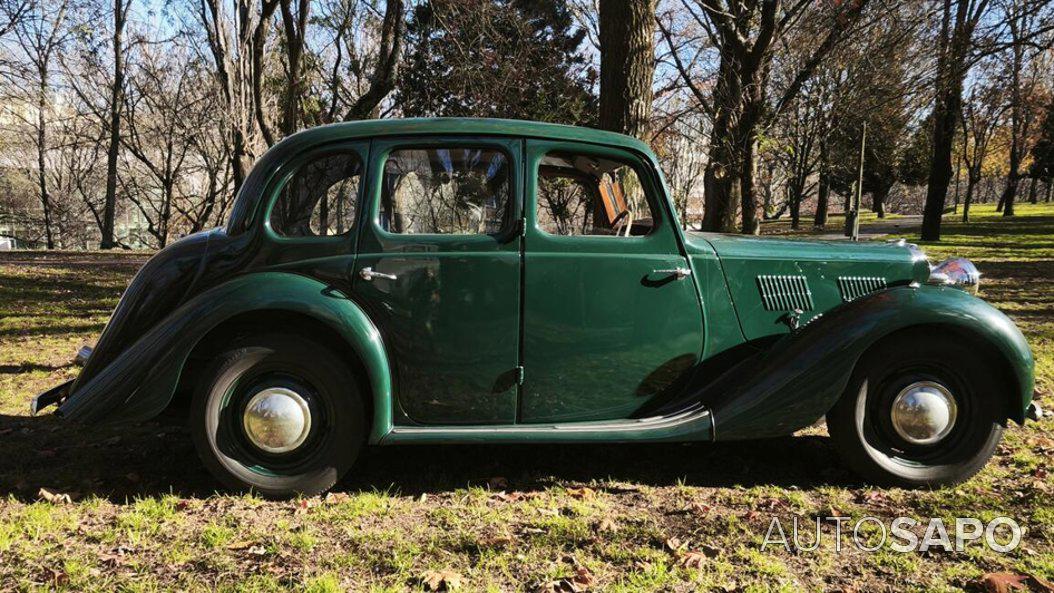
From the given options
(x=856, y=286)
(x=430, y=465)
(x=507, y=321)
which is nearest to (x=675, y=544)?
(x=507, y=321)

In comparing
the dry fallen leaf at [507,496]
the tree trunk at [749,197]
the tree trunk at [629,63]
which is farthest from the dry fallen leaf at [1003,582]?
the tree trunk at [749,197]

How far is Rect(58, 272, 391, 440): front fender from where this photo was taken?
11.2 ft

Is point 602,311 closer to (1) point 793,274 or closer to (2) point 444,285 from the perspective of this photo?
(2) point 444,285

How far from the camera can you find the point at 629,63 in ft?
21.7

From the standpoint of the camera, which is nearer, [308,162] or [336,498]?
[336,498]

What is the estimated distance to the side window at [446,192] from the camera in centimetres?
366

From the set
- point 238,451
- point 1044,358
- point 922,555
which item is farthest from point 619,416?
point 1044,358

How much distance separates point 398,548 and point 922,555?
228cm

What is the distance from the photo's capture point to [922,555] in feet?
9.73

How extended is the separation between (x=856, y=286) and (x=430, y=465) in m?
2.70

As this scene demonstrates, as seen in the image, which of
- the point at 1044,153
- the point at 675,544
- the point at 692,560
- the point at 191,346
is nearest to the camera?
the point at 692,560

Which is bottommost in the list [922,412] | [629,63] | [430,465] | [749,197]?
[430,465]

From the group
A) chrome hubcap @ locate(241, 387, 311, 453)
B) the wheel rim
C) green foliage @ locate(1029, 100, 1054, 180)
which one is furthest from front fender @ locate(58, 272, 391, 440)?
green foliage @ locate(1029, 100, 1054, 180)

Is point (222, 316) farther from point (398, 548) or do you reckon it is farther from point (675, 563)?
point (675, 563)
